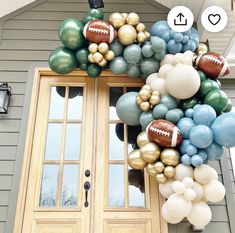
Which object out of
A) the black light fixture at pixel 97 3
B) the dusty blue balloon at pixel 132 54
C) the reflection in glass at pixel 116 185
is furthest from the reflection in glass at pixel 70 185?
the black light fixture at pixel 97 3

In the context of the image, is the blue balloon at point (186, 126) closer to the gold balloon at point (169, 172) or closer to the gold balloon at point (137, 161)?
the gold balloon at point (169, 172)

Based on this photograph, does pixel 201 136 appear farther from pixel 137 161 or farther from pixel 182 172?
pixel 137 161

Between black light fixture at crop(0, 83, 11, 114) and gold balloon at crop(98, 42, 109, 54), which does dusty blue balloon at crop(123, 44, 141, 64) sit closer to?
gold balloon at crop(98, 42, 109, 54)

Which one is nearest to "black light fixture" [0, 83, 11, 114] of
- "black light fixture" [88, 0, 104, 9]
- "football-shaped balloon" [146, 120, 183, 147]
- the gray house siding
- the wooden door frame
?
the gray house siding

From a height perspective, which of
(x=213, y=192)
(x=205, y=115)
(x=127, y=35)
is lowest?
(x=213, y=192)

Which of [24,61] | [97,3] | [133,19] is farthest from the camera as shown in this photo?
[24,61]

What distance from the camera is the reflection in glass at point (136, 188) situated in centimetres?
241

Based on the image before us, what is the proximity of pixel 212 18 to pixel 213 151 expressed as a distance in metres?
1.32

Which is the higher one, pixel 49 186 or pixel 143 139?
pixel 143 139

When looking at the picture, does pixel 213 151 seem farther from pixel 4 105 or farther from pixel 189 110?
pixel 4 105

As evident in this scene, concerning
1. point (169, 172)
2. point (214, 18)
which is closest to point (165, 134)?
point (169, 172)

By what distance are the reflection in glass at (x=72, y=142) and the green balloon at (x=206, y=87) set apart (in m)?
1.08

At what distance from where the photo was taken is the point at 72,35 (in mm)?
2498

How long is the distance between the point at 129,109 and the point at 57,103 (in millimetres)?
748
